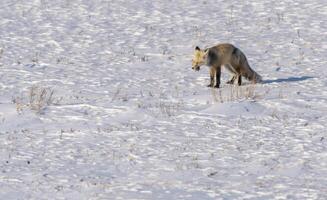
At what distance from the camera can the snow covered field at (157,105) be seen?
8.41m

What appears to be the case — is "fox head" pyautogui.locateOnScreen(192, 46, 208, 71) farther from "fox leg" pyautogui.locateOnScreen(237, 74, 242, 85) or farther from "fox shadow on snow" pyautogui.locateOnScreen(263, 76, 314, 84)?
"fox shadow on snow" pyautogui.locateOnScreen(263, 76, 314, 84)

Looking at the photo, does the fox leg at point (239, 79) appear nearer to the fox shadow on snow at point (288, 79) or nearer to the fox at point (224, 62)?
the fox at point (224, 62)

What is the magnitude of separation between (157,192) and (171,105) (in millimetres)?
4579

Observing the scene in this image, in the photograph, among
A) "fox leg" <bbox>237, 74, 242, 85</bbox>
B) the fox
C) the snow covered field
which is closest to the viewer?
the snow covered field

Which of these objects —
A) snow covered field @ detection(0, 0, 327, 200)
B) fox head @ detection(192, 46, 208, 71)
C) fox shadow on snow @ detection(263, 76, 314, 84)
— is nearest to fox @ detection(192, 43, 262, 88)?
fox head @ detection(192, 46, 208, 71)

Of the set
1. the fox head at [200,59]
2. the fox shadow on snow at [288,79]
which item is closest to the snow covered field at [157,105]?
the fox shadow on snow at [288,79]

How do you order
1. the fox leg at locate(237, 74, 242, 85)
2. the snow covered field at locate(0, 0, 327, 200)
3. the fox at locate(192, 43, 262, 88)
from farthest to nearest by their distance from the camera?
the fox at locate(192, 43, 262, 88), the fox leg at locate(237, 74, 242, 85), the snow covered field at locate(0, 0, 327, 200)

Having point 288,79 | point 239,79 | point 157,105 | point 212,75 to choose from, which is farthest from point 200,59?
point 157,105

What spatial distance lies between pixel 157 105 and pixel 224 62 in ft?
9.53

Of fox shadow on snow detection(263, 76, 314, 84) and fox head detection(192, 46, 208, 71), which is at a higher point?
fox head detection(192, 46, 208, 71)

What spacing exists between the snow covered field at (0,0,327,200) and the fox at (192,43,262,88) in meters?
0.37

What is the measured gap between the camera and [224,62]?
14875 mm

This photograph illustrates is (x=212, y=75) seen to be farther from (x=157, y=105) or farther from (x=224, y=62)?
(x=157, y=105)

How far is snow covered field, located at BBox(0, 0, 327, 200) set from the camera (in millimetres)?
8414
